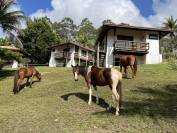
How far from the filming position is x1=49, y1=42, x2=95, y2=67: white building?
5731 cm

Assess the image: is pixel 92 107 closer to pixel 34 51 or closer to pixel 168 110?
pixel 168 110

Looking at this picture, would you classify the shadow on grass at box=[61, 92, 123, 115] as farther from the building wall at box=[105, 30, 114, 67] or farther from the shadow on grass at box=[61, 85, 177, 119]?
the building wall at box=[105, 30, 114, 67]

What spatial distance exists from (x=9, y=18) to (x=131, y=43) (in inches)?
589

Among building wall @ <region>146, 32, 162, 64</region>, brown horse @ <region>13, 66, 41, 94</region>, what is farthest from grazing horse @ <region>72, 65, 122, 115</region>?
building wall @ <region>146, 32, 162, 64</region>

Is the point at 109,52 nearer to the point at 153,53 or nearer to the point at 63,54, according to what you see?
the point at 153,53

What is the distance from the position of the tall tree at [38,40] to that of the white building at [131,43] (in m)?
23.2

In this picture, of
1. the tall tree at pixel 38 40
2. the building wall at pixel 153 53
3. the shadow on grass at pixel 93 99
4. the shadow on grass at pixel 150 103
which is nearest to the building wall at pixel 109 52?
the building wall at pixel 153 53

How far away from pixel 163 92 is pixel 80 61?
40759mm

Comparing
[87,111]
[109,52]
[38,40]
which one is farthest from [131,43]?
[38,40]

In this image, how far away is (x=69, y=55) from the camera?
57531 mm

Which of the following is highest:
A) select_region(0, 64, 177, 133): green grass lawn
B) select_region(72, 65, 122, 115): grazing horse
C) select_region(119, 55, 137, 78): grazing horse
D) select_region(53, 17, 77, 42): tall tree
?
select_region(53, 17, 77, 42): tall tree

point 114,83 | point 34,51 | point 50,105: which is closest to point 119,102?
point 114,83

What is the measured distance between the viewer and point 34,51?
2472 inches

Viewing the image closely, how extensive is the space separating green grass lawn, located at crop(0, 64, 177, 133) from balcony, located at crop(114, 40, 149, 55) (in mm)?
18541
